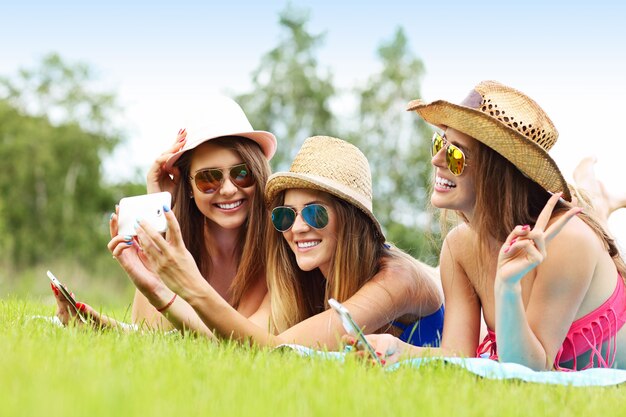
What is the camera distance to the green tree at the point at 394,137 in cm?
3167

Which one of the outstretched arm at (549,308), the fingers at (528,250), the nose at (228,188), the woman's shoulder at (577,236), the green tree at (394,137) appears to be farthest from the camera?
the green tree at (394,137)

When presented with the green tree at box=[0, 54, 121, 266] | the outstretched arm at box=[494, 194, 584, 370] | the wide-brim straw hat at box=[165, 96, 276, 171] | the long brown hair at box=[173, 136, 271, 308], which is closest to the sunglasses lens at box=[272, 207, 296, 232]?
the long brown hair at box=[173, 136, 271, 308]

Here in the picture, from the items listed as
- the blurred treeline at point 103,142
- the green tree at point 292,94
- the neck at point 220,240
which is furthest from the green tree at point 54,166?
the neck at point 220,240

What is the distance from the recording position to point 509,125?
15.1ft

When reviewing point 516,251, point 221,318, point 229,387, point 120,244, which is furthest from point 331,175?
point 229,387

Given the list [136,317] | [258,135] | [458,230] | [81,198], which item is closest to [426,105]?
[458,230]

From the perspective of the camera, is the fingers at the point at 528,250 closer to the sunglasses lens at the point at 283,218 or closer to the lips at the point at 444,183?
the lips at the point at 444,183

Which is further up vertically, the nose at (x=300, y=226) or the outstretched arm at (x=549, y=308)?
the nose at (x=300, y=226)

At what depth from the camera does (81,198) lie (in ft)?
129

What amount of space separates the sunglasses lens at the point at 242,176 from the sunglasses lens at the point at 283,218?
1.82 feet

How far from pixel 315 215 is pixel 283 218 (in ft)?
0.73

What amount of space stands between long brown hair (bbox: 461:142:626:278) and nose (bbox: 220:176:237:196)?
5.98 feet

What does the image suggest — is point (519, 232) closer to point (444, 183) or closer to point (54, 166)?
point (444, 183)

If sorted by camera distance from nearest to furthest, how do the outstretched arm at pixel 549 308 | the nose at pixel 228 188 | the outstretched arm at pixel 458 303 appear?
the outstretched arm at pixel 549 308 < the outstretched arm at pixel 458 303 < the nose at pixel 228 188
